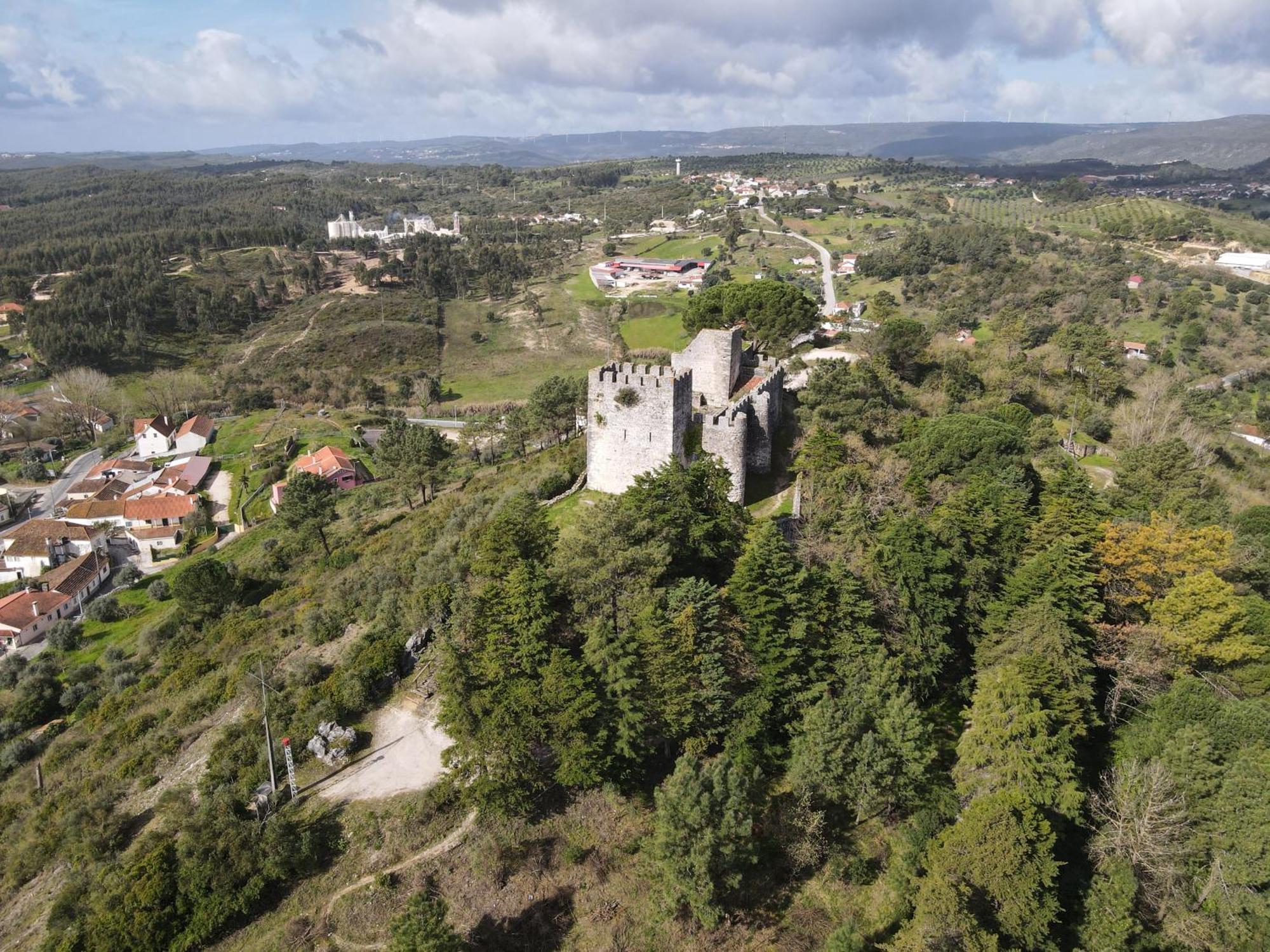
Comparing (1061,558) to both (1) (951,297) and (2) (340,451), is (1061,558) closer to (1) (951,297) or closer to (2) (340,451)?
(2) (340,451)

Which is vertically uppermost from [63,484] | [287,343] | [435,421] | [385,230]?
[385,230]

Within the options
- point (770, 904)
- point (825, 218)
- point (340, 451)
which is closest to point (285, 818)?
point (770, 904)

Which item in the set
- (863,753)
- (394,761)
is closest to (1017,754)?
(863,753)

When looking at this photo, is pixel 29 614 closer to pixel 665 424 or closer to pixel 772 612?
pixel 665 424

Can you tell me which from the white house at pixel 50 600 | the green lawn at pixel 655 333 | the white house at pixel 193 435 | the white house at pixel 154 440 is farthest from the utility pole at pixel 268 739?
the white house at pixel 154 440

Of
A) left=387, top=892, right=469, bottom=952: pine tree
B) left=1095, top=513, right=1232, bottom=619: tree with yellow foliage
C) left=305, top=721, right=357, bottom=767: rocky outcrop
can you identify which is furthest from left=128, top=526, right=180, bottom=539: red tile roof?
left=1095, top=513, right=1232, bottom=619: tree with yellow foliage

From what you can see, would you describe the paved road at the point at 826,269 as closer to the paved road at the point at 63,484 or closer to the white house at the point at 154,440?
the white house at the point at 154,440
